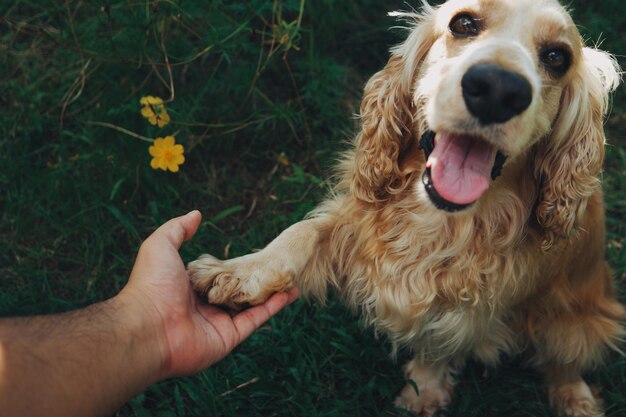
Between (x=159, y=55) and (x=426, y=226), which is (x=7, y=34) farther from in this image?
(x=426, y=226)

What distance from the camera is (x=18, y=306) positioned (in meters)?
2.93

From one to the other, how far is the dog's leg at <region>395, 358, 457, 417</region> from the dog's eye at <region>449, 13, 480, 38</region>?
1526 millimetres

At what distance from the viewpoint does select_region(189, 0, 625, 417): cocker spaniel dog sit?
2.12 m

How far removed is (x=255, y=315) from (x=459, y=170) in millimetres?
968

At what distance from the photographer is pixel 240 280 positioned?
2.32m

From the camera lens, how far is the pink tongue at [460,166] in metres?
2.10

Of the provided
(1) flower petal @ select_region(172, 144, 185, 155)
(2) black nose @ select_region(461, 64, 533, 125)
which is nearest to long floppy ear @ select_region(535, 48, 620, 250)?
(2) black nose @ select_region(461, 64, 533, 125)

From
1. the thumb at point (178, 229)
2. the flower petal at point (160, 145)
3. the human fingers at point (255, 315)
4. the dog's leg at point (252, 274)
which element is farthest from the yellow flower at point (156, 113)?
the human fingers at point (255, 315)

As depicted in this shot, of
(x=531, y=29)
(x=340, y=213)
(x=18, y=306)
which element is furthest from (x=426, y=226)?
(x=18, y=306)

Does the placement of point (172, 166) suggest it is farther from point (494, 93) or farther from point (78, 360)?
point (494, 93)

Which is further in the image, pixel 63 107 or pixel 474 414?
pixel 63 107

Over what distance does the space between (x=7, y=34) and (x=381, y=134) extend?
2.81 metres

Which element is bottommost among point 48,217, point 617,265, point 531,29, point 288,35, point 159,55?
point 48,217

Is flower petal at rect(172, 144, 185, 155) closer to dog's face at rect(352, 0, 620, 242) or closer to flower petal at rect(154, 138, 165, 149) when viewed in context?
flower petal at rect(154, 138, 165, 149)
